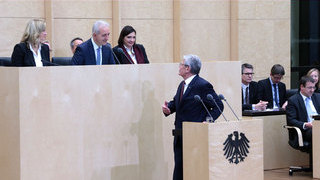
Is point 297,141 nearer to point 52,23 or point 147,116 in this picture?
point 147,116

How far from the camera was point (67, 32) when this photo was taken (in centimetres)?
1009

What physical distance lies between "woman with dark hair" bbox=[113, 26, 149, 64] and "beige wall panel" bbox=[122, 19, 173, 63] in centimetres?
260

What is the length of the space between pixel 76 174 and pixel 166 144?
106cm

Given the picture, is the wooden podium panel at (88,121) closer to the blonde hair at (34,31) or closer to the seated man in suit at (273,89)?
the blonde hair at (34,31)

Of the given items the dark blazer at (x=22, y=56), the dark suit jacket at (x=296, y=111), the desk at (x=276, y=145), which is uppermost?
the dark blazer at (x=22, y=56)

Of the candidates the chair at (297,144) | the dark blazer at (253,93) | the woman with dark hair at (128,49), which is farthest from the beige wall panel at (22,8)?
the chair at (297,144)

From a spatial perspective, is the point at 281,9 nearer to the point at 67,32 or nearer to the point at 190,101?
the point at 67,32

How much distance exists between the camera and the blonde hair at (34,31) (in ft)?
23.6

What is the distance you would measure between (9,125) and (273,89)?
4.41 meters

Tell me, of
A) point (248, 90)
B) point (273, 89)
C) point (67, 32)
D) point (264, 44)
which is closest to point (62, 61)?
point (67, 32)

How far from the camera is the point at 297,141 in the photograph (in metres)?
9.52

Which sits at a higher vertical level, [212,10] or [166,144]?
[212,10]

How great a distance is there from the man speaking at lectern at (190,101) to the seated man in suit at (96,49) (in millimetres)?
792

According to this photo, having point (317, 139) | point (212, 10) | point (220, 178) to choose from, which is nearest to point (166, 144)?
point (220, 178)
